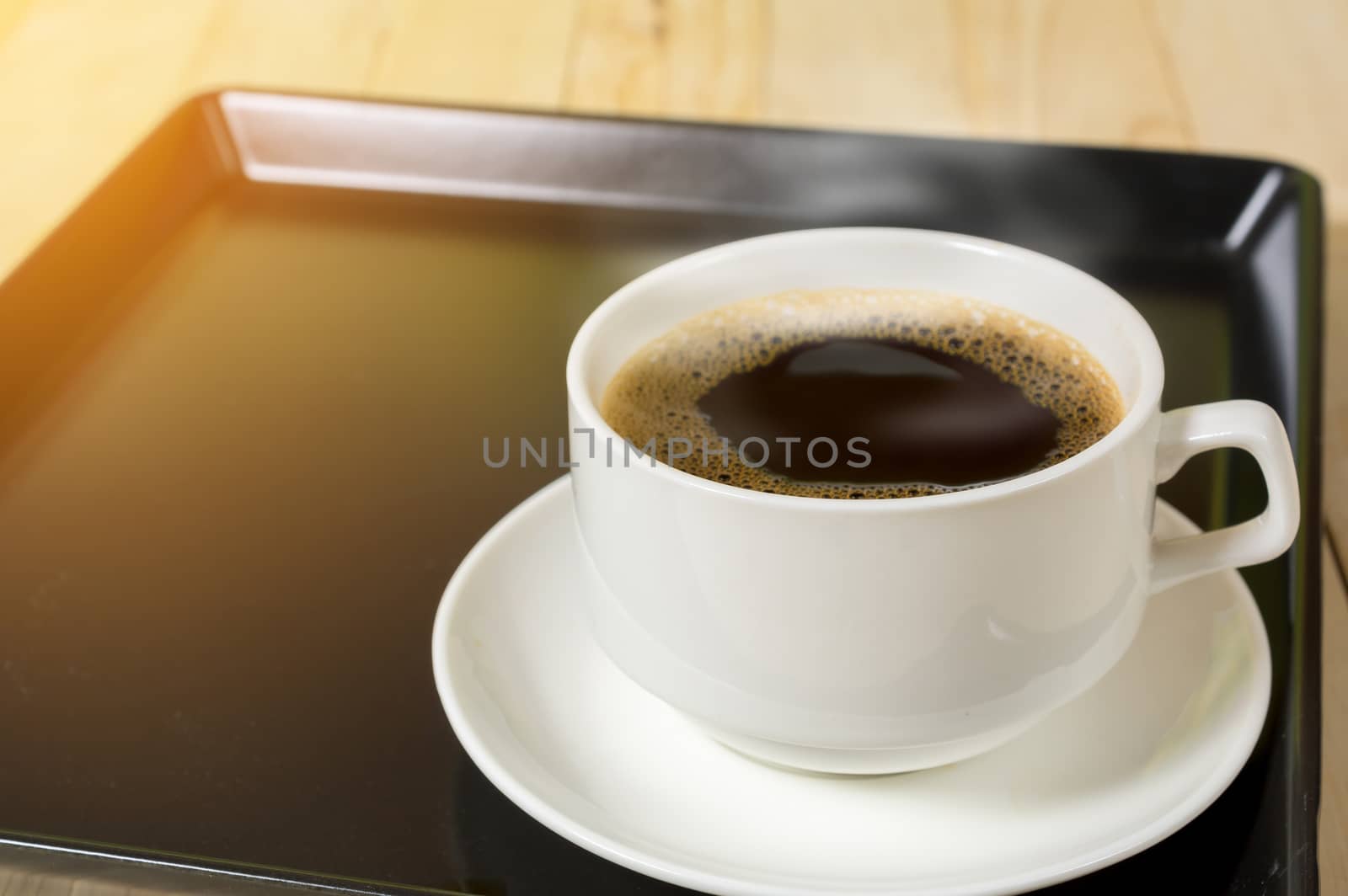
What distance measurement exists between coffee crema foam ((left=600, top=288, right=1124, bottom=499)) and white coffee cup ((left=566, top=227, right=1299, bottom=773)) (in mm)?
27

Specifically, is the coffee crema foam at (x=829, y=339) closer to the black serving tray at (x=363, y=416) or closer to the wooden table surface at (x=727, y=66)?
the black serving tray at (x=363, y=416)

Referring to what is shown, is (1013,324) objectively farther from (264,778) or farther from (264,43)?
(264,43)

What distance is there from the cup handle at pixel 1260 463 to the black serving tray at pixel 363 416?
0.10 meters

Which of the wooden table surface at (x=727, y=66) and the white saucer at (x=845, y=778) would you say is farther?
the wooden table surface at (x=727, y=66)

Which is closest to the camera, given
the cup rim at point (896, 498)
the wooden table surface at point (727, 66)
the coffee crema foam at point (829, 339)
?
the cup rim at point (896, 498)

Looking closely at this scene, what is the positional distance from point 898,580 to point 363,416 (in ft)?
1.49

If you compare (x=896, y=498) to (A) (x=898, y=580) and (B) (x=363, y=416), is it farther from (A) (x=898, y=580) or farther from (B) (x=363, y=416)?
(B) (x=363, y=416)

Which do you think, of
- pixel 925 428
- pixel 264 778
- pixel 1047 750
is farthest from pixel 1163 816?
pixel 264 778

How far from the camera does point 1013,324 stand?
1.95 ft

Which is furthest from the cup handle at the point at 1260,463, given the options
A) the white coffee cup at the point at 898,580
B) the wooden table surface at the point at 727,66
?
the wooden table surface at the point at 727,66

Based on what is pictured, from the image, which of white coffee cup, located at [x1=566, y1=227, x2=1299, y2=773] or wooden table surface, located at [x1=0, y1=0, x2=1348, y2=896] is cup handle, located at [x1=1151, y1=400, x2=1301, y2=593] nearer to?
white coffee cup, located at [x1=566, y1=227, x2=1299, y2=773]

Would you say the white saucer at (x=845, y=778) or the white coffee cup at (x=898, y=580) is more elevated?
the white coffee cup at (x=898, y=580)

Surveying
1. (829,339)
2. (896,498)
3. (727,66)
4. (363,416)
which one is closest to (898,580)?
(896,498)

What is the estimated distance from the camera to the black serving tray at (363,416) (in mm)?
533
